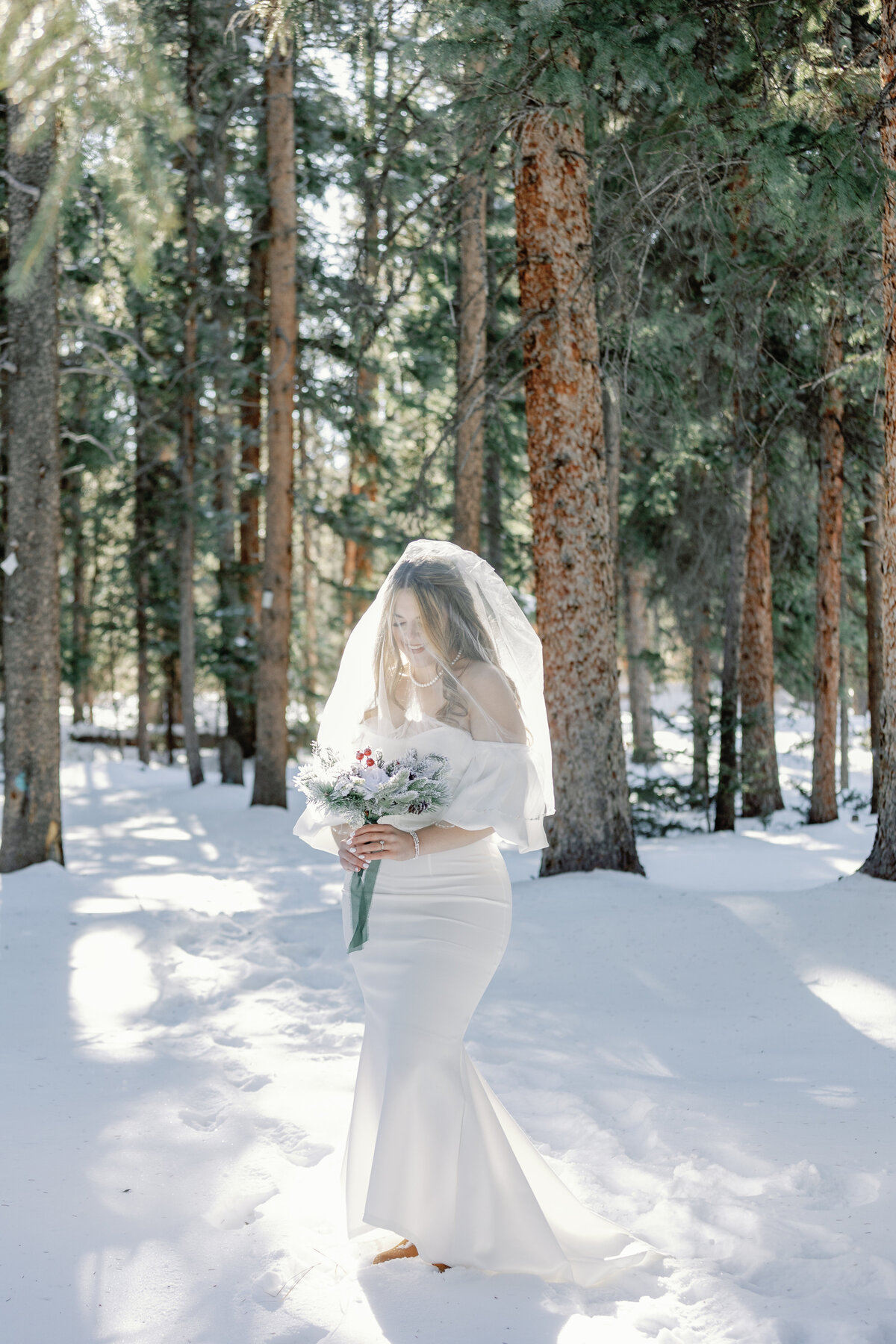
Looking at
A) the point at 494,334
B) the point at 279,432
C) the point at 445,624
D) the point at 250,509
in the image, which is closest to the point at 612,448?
the point at 494,334

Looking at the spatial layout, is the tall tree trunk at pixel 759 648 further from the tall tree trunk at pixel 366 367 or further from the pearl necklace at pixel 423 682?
the pearl necklace at pixel 423 682

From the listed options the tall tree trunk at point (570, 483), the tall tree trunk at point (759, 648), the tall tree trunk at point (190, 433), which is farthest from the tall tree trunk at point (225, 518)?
the tall tree trunk at point (570, 483)

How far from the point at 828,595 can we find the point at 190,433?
10360mm

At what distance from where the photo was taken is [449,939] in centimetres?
319

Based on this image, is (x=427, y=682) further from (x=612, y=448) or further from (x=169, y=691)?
(x=169, y=691)

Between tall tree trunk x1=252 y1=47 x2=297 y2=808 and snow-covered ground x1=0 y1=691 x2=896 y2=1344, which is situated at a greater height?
tall tree trunk x1=252 y1=47 x2=297 y2=808

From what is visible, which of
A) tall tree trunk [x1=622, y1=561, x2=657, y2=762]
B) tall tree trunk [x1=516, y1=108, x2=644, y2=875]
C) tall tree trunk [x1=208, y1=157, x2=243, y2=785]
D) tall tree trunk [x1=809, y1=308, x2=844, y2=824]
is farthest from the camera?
tall tree trunk [x1=622, y1=561, x2=657, y2=762]

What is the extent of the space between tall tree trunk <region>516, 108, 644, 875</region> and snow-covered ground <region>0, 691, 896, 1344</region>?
2.94 feet

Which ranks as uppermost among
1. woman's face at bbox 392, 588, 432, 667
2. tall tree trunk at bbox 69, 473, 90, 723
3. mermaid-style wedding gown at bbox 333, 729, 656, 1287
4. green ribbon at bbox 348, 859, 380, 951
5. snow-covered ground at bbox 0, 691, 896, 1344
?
tall tree trunk at bbox 69, 473, 90, 723

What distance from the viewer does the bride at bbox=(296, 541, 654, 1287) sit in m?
3.02

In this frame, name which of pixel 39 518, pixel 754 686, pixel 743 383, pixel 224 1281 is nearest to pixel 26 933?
pixel 39 518

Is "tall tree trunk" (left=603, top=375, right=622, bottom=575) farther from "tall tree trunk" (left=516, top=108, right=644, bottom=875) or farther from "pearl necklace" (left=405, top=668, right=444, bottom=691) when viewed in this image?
"pearl necklace" (left=405, top=668, right=444, bottom=691)

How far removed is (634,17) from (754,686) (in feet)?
31.8

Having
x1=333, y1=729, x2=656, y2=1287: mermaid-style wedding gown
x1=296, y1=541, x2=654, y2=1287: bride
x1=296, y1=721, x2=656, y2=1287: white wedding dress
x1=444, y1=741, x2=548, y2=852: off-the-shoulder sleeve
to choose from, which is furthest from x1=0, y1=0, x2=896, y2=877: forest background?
x1=333, y1=729, x2=656, y2=1287: mermaid-style wedding gown
